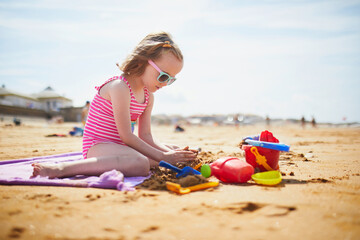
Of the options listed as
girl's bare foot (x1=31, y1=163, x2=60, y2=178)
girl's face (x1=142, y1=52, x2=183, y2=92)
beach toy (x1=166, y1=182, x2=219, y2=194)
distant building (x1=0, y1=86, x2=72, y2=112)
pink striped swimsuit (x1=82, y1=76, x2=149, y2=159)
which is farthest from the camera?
distant building (x1=0, y1=86, x2=72, y2=112)

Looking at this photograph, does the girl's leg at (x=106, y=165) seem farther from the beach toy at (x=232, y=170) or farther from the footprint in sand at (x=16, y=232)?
the footprint in sand at (x=16, y=232)

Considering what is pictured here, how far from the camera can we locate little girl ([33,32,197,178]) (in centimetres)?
225

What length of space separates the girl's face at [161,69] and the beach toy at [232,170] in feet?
3.23

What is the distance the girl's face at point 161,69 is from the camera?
8.02 ft

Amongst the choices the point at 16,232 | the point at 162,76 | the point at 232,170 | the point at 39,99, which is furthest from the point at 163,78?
the point at 39,99

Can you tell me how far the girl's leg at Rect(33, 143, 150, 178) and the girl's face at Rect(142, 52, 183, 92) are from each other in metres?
0.70

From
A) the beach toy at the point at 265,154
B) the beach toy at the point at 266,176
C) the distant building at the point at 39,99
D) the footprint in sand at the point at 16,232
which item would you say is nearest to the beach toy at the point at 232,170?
the beach toy at the point at 266,176

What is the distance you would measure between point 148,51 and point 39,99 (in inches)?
1744

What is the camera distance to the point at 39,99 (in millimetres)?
40406

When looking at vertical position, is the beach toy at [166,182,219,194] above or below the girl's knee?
below

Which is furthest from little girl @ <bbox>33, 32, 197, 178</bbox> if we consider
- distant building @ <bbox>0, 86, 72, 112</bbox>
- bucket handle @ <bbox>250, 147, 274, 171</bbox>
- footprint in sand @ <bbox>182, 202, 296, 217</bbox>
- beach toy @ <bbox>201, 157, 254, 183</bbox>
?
distant building @ <bbox>0, 86, 72, 112</bbox>

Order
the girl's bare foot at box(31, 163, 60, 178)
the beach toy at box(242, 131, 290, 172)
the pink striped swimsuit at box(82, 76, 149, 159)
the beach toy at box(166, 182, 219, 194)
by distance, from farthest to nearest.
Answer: the pink striped swimsuit at box(82, 76, 149, 159)
the beach toy at box(242, 131, 290, 172)
the girl's bare foot at box(31, 163, 60, 178)
the beach toy at box(166, 182, 219, 194)

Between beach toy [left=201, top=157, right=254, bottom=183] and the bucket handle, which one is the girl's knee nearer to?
beach toy [left=201, top=157, right=254, bottom=183]

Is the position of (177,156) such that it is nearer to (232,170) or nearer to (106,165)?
(232,170)
